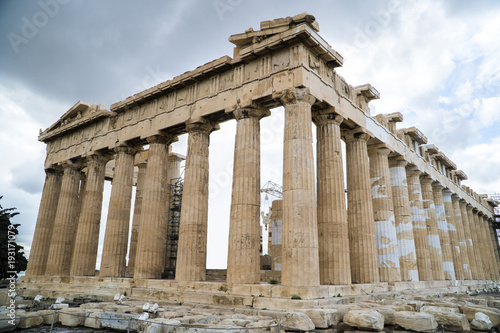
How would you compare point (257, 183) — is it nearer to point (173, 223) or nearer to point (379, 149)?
point (379, 149)

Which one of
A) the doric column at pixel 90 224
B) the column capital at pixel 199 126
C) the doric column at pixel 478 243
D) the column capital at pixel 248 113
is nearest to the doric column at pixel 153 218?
the column capital at pixel 199 126

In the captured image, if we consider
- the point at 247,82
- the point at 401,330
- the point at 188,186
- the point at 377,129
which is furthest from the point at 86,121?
the point at 401,330

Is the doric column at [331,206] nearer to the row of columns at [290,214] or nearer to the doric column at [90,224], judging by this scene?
the row of columns at [290,214]

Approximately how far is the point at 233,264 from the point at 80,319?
20.8ft

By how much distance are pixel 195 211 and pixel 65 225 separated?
13905 millimetres

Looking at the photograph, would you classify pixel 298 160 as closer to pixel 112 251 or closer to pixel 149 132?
pixel 149 132

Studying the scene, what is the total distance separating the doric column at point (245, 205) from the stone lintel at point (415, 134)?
15.1 metres

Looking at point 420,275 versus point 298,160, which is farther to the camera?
point 420,275

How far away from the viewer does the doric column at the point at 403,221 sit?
23.0 m

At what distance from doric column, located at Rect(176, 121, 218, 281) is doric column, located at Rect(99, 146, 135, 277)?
5.82 m

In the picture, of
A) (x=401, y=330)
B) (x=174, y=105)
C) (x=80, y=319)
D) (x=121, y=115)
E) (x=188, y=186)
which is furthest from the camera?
(x=121, y=115)

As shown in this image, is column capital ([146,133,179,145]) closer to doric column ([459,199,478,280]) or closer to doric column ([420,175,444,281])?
doric column ([420,175,444,281])

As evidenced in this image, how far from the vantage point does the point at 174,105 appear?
21766 millimetres

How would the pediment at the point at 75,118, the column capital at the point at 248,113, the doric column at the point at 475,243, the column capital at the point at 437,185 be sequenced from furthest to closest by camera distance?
the doric column at the point at 475,243, the column capital at the point at 437,185, the pediment at the point at 75,118, the column capital at the point at 248,113
